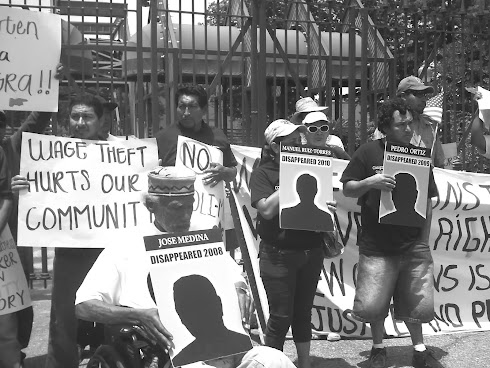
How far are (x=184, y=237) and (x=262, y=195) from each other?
1.55m

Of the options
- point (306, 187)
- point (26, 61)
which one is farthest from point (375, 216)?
point (26, 61)

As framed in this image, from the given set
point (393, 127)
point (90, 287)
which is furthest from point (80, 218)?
point (393, 127)

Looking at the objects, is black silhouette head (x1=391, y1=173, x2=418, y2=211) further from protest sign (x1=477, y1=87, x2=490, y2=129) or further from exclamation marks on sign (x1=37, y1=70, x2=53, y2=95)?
exclamation marks on sign (x1=37, y1=70, x2=53, y2=95)

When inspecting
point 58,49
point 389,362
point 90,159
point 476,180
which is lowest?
point 389,362

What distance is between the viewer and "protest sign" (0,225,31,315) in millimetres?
4250

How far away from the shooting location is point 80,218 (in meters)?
4.50

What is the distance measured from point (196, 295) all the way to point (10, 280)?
5.56ft

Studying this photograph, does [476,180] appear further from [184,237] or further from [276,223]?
[184,237]

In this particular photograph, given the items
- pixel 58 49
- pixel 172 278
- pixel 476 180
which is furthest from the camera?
pixel 476 180

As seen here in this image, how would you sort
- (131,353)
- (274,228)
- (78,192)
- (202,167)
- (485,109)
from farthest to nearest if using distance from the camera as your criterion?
(485,109) → (202,167) → (274,228) → (78,192) → (131,353)

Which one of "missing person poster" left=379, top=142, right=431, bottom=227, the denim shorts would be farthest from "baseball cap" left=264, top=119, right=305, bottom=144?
the denim shorts

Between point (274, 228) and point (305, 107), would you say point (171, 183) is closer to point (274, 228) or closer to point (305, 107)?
point (274, 228)

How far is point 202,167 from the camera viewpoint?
4918 millimetres

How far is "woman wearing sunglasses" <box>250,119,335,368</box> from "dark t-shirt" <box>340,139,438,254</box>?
0.45 meters
